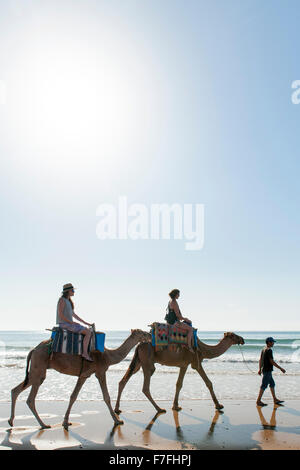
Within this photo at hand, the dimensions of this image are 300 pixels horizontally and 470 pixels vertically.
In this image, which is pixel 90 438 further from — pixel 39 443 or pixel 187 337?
pixel 187 337

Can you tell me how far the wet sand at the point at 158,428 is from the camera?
7176 millimetres

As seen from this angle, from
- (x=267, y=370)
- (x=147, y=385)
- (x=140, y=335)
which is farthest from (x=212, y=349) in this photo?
(x=140, y=335)

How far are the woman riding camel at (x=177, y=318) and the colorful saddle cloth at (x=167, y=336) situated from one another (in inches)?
4.2

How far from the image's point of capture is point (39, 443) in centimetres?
722

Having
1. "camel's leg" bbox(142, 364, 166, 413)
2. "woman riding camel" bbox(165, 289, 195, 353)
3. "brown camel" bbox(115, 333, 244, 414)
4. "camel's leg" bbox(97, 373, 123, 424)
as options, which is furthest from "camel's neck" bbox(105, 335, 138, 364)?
"woman riding camel" bbox(165, 289, 195, 353)

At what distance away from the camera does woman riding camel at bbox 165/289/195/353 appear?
1073cm

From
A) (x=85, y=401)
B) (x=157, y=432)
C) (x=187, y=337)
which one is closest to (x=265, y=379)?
(x=187, y=337)

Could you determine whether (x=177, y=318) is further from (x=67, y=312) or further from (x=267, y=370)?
(x=67, y=312)

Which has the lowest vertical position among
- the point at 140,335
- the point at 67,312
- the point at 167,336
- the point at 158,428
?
the point at 158,428

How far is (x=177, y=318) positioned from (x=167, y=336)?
0.58 m

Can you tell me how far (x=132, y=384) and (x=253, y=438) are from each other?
30.8ft

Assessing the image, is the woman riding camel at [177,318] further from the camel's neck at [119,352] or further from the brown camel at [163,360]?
the camel's neck at [119,352]

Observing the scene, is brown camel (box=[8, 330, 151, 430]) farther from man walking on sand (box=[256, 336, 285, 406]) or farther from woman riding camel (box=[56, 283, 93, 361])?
man walking on sand (box=[256, 336, 285, 406])

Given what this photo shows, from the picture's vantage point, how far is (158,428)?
8.45 metres
